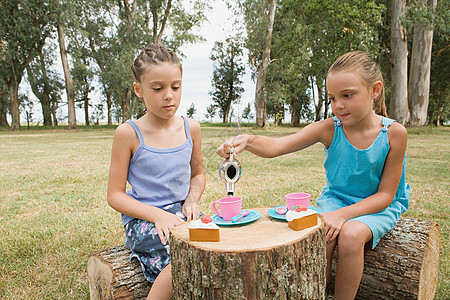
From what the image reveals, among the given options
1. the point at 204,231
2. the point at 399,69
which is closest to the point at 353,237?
the point at 204,231

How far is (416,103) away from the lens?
55.7 feet

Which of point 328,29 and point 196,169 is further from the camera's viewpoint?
point 328,29

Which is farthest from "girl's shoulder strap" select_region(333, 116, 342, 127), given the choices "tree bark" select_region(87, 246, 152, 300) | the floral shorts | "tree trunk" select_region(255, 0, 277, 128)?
"tree trunk" select_region(255, 0, 277, 128)

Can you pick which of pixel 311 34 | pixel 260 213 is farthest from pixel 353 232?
pixel 311 34

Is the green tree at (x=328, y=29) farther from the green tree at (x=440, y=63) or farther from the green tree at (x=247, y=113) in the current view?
the green tree at (x=247, y=113)

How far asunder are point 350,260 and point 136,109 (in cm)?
2741

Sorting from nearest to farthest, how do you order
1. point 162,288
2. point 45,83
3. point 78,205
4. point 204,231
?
point 204,231
point 162,288
point 78,205
point 45,83

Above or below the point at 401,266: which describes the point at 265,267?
above

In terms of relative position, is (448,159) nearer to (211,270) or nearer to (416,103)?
(211,270)

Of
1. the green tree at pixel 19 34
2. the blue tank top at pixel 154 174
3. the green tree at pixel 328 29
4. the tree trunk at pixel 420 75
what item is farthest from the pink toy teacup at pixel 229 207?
the green tree at pixel 19 34

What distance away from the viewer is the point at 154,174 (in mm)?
2291

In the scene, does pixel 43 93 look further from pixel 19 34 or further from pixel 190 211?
pixel 190 211

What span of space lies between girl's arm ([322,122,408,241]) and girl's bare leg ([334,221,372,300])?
114 millimetres

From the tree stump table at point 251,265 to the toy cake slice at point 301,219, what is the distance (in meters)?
0.03
